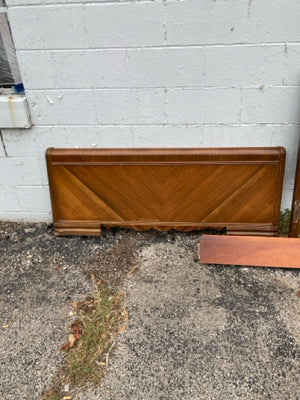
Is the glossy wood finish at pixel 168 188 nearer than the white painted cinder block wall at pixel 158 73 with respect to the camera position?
No

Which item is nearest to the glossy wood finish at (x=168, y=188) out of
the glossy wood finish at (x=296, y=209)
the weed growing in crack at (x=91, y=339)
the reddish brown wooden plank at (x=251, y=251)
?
the glossy wood finish at (x=296, y=209)

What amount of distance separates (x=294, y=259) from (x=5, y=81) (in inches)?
92.9

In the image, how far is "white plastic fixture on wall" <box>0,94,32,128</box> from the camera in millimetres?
2498

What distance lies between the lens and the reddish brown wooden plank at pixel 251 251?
2.41m

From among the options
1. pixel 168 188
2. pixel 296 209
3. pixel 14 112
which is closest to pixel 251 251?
pixel 296 209

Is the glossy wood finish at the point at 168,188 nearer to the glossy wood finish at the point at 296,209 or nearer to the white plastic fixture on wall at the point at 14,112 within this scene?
the glossy wood finish at the point at 296,209

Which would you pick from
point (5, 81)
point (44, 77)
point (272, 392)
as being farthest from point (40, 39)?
point (272, 392)

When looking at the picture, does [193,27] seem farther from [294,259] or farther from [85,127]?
Answer: [294,259]

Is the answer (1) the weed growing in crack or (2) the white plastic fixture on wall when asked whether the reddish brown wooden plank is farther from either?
(2) the white plastic fixture on wall

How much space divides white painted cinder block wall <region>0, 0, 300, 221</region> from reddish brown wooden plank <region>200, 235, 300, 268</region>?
18.1 inches

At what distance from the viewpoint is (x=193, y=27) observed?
2.22 metres

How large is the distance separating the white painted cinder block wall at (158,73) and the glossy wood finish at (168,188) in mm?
114

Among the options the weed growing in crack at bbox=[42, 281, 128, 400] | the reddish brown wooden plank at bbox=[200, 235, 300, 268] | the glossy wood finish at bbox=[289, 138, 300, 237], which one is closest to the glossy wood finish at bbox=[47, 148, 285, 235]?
the glossy wood finish at bbox=[289, 138, 300, 237]

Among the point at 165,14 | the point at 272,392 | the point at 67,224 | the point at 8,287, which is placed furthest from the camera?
the point at 67,224
